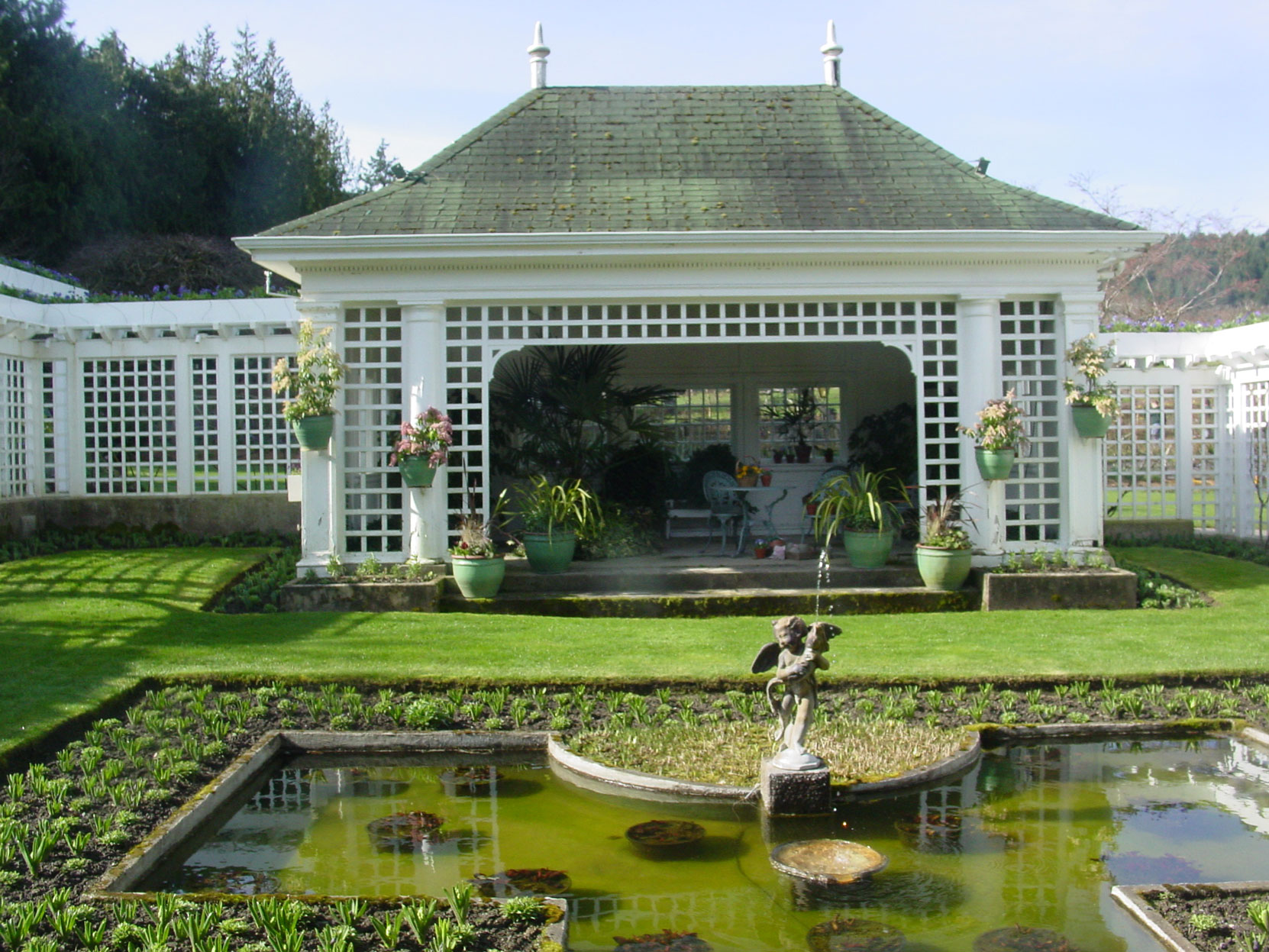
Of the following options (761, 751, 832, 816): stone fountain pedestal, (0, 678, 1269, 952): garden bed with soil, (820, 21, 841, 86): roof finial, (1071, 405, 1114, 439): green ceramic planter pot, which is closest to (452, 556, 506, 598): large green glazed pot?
(0, 678, 1269, 952): garden bed with soil

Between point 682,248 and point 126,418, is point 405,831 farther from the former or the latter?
point 126,418

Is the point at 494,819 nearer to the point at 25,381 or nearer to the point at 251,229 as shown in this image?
the point at 25,381

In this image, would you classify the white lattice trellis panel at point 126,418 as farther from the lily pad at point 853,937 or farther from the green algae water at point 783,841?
the lily pad at point 853,937

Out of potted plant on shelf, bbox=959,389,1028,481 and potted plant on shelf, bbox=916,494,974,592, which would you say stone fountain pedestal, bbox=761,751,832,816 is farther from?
potted plant on shelf, bbox=959,389,1028,481

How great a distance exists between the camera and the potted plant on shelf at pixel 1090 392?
32.2 ft

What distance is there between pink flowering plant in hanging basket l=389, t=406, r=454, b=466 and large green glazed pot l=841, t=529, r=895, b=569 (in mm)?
3714

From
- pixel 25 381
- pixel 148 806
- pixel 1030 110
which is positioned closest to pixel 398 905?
pixel 148 806

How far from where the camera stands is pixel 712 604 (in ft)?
31.2

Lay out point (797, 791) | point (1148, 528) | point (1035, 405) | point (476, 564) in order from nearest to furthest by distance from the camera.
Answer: point (797, 791) → point (476, 564) → point (1035, 405) → point (1148, 528)

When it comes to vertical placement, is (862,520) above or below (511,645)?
above

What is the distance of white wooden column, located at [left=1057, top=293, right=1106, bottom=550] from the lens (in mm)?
10070

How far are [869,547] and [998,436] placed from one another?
58.4 inches

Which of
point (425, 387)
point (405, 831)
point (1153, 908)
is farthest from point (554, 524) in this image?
point (1153, 908)

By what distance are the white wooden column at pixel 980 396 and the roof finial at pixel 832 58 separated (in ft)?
12.9
